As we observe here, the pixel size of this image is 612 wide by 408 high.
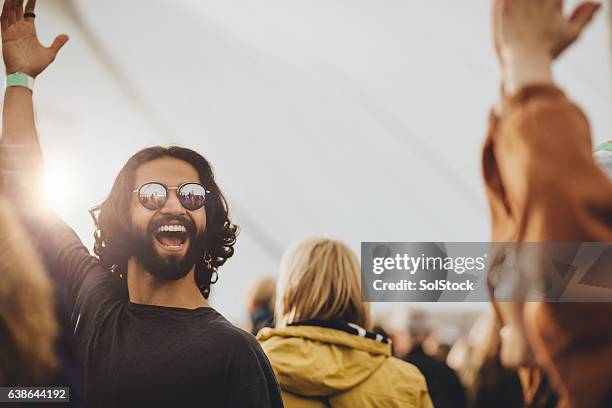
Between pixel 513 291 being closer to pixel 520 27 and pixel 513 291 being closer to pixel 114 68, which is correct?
Result: pixel 520 27

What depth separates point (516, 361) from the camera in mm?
916

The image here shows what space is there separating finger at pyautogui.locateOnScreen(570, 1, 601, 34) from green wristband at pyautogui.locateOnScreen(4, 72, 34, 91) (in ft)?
4.76

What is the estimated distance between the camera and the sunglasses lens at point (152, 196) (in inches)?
76.0

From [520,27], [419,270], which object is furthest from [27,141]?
[520,27]

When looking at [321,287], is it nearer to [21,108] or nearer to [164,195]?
[164,195]

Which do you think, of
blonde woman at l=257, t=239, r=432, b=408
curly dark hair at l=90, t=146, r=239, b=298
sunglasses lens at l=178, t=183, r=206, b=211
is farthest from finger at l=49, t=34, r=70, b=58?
blonde woman at l=257, t=239, r=432, b=408

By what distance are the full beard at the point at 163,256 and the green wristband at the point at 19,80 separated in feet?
1.45

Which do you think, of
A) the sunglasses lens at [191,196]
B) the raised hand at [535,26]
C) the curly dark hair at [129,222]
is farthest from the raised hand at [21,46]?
the raised hand at [535,26]

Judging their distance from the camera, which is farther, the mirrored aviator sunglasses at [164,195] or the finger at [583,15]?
the mirrored aviator sunglasses at [164,195]

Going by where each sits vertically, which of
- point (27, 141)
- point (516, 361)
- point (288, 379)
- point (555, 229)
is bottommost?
point (288, 379)

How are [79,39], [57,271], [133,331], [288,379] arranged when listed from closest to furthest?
[133,331], [57,271], [288,379], [79,39]

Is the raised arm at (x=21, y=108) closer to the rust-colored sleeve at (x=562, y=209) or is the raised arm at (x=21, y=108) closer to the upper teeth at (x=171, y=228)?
the upper teeth at (x=171, y=228)

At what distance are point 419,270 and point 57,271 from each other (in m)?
0.90

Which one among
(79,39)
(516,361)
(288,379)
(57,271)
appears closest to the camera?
(516,361)
